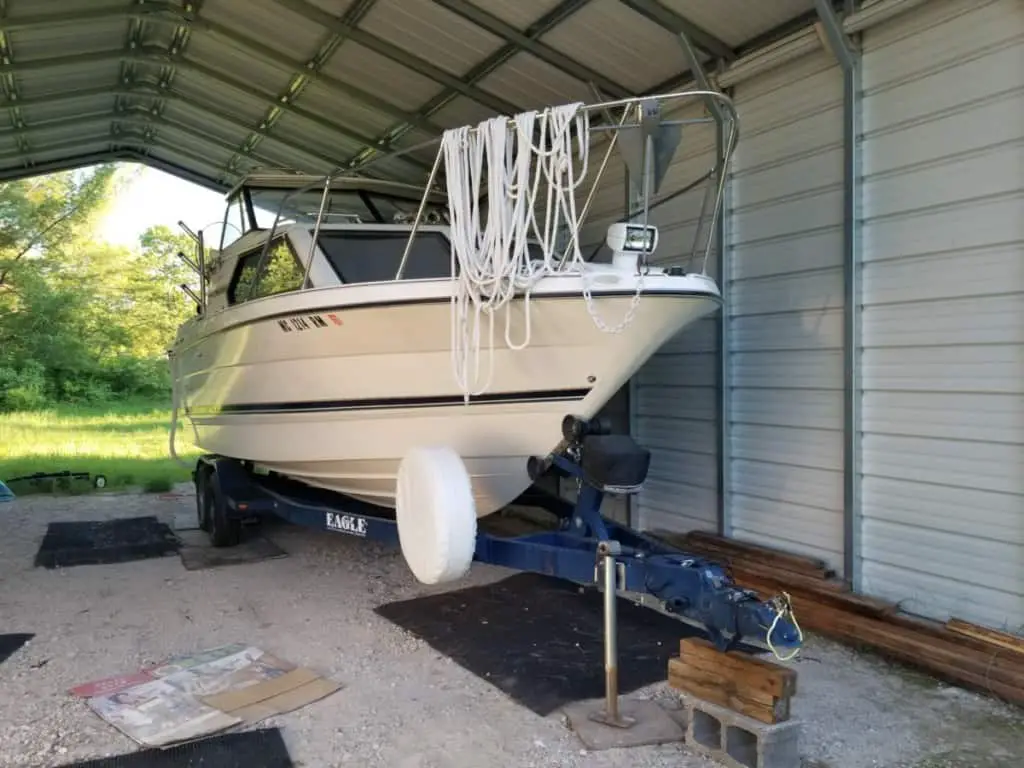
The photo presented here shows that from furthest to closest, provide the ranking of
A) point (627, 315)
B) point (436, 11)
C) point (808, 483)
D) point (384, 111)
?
point (384, 111), point (436, 11), point (808, 483), point (627, 315)

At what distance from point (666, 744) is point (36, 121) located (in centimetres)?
932

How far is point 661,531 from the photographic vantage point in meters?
5.58

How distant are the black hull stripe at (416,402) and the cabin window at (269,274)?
27.5 inches

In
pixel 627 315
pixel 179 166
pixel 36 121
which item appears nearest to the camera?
pixel 627 315

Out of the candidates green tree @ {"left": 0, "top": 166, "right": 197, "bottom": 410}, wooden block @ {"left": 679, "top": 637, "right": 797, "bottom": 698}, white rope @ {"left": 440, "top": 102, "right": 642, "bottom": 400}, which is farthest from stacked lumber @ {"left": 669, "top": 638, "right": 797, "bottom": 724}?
green tree @ {"left": 0, "top": 166, "right": 197, "bottom": 410}

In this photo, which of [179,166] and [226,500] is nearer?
[226,500]

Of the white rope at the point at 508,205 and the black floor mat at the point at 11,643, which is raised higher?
the white rope at the point at 508,205

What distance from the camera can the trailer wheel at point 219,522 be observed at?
Answer: 5859 mm

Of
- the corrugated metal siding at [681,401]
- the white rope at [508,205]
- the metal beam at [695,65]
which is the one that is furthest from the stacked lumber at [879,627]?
the metal beam at [695,65]

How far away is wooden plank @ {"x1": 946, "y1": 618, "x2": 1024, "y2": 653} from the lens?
3.35 meters

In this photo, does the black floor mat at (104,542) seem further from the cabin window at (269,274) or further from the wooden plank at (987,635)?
the wooden plank at (987,635)

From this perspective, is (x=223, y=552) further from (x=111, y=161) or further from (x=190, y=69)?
(x=111, y=161)

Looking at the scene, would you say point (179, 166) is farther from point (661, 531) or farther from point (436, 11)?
point (661, 531)

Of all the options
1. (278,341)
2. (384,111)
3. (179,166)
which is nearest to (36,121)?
(179,166)
